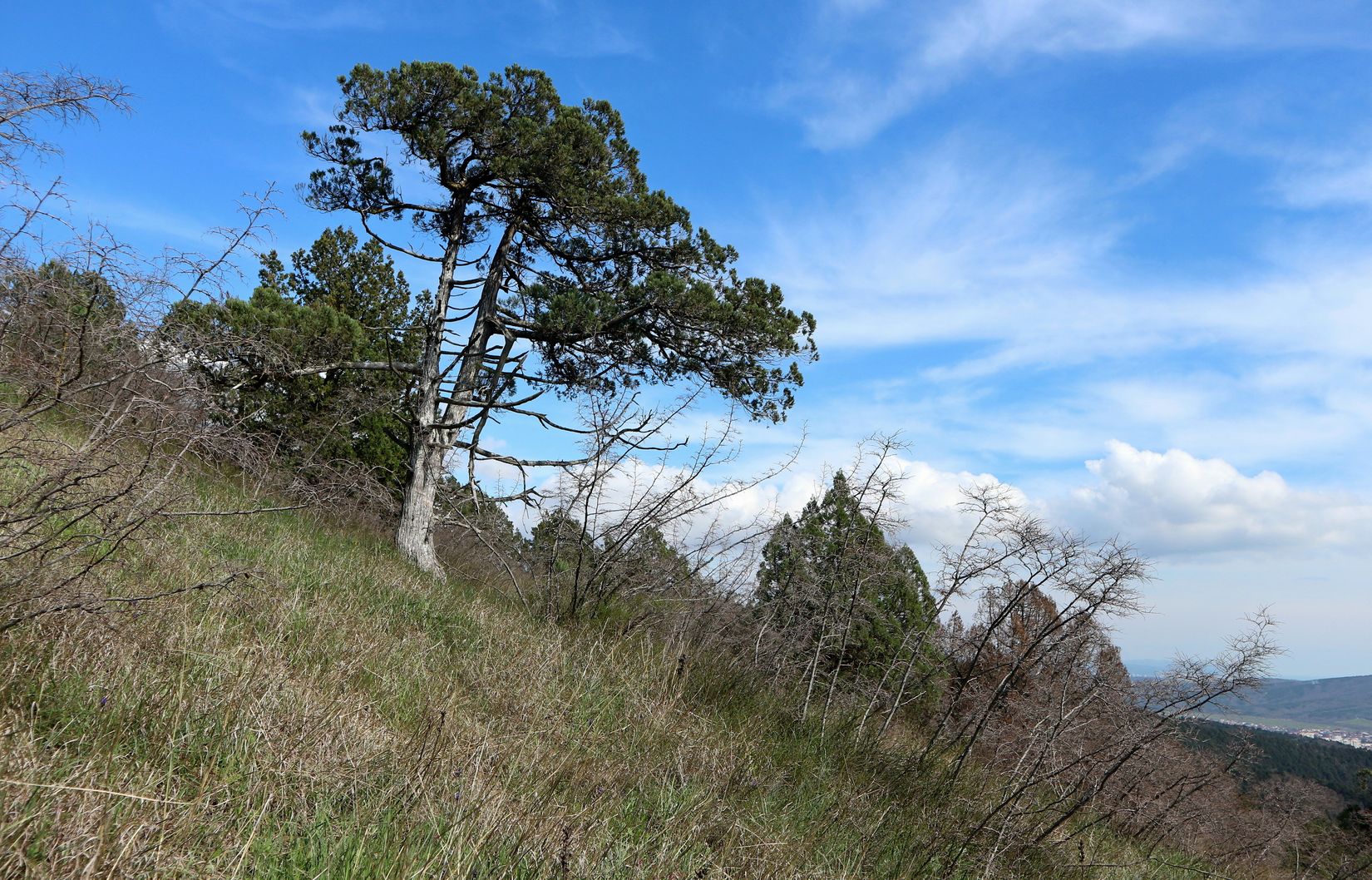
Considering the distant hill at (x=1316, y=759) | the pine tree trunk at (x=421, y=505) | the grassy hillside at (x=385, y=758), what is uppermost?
the pine tree trunk at (x=421, y=505)

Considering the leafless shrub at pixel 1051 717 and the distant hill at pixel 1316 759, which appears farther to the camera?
the distant hill at pixel 1316 759

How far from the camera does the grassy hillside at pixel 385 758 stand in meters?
2.25

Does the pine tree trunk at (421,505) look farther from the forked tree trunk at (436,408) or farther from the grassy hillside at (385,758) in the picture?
the grassy hillside at (385,758)

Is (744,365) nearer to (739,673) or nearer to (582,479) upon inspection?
(582,479)

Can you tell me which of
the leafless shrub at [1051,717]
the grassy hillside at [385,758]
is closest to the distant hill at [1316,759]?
the leafless shrub at [1051,717]

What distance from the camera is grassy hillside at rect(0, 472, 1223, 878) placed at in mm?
2254

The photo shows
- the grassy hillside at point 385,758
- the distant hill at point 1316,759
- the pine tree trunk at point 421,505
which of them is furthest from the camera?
the distant hill at point 1316,759

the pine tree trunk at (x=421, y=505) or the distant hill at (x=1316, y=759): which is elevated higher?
the pine tree trunk at (x=421, y=505)

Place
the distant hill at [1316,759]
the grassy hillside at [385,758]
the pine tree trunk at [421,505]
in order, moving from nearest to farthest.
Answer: the grassy hillside at [385,758]
the pine tree trunk at [421,505]
the distant hill at [1316,759]

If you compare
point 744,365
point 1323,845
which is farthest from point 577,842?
point 1323,845

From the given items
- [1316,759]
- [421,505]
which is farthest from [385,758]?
[1316,759]

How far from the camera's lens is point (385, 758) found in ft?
9.95

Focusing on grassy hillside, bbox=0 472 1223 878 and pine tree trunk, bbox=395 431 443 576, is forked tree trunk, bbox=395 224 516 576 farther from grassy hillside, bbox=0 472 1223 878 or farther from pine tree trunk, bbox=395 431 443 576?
grassy hillside, bbox=0 472 1223 878

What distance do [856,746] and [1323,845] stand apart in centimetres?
1994
